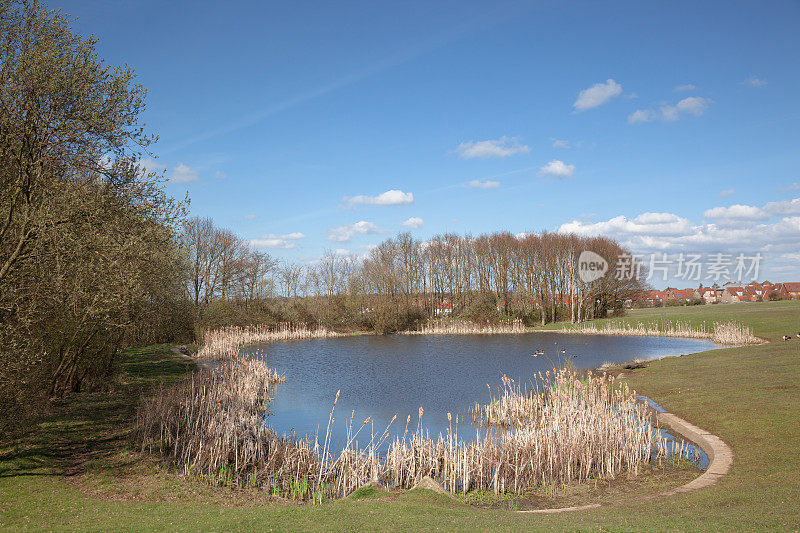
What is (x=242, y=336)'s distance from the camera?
43938mm

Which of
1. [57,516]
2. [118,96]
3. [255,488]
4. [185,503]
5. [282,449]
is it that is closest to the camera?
[57,516]

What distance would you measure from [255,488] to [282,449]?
1.81 metres

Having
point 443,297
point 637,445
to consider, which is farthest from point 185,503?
point 443,297

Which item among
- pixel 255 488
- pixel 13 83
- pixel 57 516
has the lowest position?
pixel 255 488

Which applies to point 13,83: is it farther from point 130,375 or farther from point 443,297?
point 443,297

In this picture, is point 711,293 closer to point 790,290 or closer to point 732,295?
point 732,295

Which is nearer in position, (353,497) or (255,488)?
(353,497)

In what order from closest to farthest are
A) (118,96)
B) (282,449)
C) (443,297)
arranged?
(118,96) < (282,449) < (443,297)

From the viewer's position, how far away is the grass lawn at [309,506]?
25.3 feet

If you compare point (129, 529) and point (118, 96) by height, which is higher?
point (118, 96)

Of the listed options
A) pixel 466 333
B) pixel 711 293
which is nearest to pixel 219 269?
pixel 466 333

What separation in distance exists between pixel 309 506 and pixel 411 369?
20.4 metres

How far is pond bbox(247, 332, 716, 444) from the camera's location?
18.5 metres

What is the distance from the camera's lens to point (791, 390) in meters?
15.5
